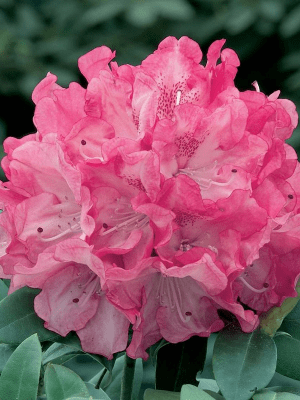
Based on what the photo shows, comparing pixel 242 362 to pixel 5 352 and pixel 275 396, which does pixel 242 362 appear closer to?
pixel 275 396

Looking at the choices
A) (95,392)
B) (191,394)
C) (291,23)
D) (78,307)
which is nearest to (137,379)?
(95,392)

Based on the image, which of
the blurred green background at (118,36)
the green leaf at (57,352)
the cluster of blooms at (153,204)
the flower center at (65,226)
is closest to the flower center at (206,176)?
the cluster of blooms at (153,204)

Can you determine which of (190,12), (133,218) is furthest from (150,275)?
(190,12)

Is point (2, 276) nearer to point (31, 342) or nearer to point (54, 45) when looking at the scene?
point (31, 342)

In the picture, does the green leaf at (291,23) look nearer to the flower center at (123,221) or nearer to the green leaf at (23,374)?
the flower center at (123,221)

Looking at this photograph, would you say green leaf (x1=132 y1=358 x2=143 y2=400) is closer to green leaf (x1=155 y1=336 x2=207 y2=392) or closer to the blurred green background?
green leaf (x1=155 y1=336 x2=207 y2=392)
